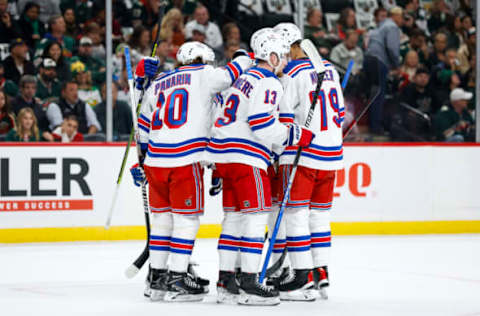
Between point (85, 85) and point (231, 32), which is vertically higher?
point (231, 32)

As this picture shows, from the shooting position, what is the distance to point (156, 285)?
15.1ft

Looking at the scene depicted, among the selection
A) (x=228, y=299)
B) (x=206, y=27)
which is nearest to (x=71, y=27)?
(x=206, y=27)

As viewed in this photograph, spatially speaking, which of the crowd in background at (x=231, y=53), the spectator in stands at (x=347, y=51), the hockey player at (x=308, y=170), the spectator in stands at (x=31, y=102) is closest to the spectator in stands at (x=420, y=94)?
the crowd in background at (x=231, y=53)

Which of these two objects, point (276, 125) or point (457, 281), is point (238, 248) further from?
point (457, 281)

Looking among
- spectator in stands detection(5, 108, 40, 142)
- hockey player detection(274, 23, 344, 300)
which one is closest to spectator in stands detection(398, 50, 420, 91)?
spectator in stands detection(5, 108, 40, 142)

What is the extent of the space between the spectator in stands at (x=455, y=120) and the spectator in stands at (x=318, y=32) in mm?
1351

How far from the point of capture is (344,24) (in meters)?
9.42

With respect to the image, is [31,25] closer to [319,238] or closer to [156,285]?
[156,285]

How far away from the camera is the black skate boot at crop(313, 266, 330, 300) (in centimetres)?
474

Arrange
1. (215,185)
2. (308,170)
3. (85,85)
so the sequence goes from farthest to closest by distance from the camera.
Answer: (85,85)
(215,185)
(308,170)

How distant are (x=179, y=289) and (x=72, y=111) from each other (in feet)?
12.1

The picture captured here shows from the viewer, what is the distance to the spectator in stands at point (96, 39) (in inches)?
319

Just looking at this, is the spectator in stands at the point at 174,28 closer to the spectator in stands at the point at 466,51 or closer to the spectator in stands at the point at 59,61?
the spectator in stands at the point at 59,61

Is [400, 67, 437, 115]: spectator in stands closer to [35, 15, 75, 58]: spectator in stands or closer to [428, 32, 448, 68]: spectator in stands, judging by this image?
[428, 32, 448, 68]: spectator in stands
